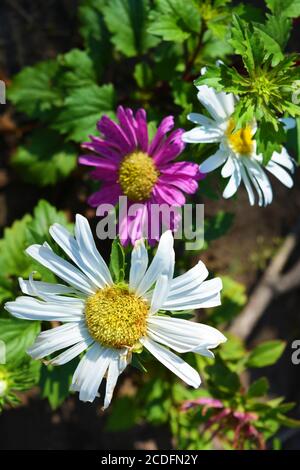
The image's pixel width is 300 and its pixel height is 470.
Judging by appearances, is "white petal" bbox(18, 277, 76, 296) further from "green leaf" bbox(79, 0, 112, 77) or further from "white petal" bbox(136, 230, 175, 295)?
"green leaf" bbox(79, 0, 112, 77)

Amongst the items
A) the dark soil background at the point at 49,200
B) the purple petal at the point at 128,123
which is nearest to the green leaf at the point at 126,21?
the dark soil background at the point at 49,200

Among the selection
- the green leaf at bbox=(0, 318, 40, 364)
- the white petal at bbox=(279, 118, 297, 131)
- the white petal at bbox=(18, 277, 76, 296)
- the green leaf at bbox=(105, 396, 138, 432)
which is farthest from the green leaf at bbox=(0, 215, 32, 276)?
the white petal at bbox=(279, 118, 297, 131)

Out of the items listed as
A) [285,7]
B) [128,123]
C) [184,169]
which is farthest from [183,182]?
[285,7]

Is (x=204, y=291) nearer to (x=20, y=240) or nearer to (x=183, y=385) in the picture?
(x=20, y=240)

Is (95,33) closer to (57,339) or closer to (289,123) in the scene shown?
(289,123)
